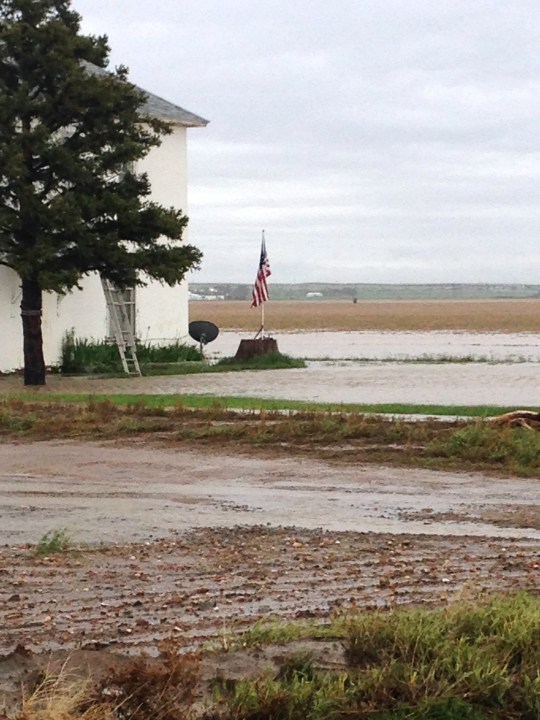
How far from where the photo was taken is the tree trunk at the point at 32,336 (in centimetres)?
3112

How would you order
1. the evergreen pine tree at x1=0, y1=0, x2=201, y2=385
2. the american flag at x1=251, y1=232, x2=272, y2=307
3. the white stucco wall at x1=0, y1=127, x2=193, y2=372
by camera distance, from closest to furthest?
the evergreen pine tree at x1=0, y1=0, x2=201, y2=385, the white stucco wall at x1=0, y1=127, x2=193, y2=372, the american flag at x1=251, y1=232, x2=272, y2=307

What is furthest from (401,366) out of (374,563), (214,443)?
(374,563)

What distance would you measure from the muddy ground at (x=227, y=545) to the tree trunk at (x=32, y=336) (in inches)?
546

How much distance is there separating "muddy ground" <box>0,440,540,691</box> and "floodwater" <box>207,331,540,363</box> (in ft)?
89.8

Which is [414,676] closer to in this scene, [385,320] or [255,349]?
[255,349]

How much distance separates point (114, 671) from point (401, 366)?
32193 millimetres

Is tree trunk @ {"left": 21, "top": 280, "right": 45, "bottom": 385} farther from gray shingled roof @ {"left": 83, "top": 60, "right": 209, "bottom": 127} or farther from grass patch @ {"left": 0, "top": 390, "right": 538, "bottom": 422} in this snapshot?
gray shingled roof @ {"left": 83, "top": 60, "right": 209, "bottom": 127}

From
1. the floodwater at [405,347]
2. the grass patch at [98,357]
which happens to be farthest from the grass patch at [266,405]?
the floodwater at [405,347]

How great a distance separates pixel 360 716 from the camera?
6.80 metres

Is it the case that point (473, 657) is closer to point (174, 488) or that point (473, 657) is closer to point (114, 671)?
point (114, 671)

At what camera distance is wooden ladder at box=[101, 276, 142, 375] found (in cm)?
3538

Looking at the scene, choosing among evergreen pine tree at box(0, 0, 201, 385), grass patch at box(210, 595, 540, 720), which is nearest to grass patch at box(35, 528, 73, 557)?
grass patch at box(210, 595, 540, 720)

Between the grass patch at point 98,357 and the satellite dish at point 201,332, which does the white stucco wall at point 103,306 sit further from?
the satellite dish at point 201,332

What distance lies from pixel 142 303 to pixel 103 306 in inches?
83.4
